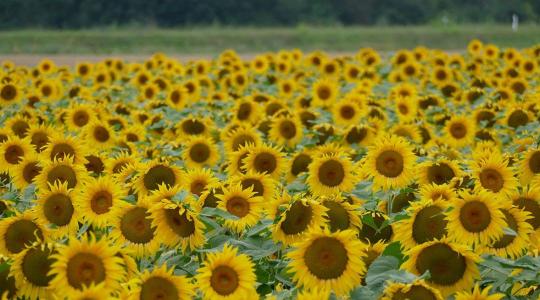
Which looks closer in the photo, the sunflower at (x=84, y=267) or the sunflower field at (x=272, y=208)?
the sunflower at (x=84, y=267)

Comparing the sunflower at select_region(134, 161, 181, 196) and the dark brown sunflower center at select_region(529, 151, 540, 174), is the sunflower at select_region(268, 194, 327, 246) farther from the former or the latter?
the dark brown sunflower center at select_region(529, 151, 540, 174)

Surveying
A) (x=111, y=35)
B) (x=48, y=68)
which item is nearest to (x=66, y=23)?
(x=111, y=35)

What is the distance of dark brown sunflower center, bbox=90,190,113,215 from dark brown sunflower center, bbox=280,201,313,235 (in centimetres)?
74

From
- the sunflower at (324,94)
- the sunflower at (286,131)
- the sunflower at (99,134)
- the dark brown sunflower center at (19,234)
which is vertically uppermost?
the sunflower at (324,94)

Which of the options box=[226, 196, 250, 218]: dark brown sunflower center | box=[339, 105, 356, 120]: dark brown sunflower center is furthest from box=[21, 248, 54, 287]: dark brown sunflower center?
box=[339, 105, 356, 120]: dark brown sunflower center

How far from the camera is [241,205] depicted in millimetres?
3566

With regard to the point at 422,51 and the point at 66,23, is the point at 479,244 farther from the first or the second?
the point at 66,23

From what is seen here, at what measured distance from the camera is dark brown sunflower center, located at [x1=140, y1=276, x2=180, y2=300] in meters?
2.59

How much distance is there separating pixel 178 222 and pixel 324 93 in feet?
17.5

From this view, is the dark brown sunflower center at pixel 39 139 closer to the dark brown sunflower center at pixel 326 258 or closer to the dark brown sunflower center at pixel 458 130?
the dark brown sunflower center at pixel 326 258

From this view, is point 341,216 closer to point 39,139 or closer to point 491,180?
point 491,180

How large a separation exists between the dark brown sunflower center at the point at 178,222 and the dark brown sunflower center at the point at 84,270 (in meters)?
0.57

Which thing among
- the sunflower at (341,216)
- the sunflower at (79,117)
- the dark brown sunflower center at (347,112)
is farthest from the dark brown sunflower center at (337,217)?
the dark brown sunflower center at (347,112)

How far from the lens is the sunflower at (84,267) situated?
2.56m
